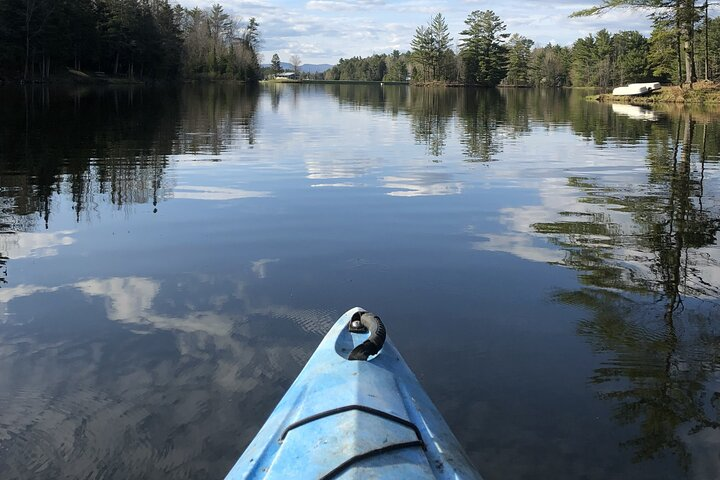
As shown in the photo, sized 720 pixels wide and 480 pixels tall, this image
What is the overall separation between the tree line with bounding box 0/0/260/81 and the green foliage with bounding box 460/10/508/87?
3888cm

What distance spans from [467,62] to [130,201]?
108608 millimetres

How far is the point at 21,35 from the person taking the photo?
2264 inches

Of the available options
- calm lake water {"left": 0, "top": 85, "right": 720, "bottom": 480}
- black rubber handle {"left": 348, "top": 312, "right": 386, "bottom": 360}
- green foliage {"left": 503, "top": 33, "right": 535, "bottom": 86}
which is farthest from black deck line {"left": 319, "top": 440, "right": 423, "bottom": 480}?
green foliage {"left": 503, "top": 33, "right": 535, "bottom": 86}

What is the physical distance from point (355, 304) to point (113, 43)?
255 ft

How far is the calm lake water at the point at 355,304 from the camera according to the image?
3.77 m

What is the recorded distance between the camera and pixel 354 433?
2.53 meters

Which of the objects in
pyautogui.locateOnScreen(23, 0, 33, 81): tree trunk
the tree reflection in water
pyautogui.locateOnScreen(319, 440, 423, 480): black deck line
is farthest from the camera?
pyautogui.locateOnScreen(23, 0, 33, 81): tree trunk

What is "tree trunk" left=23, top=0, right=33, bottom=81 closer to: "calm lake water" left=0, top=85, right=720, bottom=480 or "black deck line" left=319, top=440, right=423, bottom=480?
"calm lake water" left=0, top=85, right=720, bottom=480

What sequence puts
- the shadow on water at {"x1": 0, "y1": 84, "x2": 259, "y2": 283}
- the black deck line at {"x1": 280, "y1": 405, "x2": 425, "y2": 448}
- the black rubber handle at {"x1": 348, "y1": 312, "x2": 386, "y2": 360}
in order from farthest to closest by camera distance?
the shadow on water at {"x1": 0, "y1": 84, "x2": 259, "y2": 283} → the black rubber handle at {"x1": 348, "y1": 312, "x2": 386, "y2": 360} → the black deck line at {"x1": 280, "y1": 405, "x2": 425, "y2": 448}

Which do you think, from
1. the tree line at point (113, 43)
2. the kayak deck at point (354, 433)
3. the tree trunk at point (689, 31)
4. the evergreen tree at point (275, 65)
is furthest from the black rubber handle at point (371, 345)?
the evergreen tree at point (275, 65)

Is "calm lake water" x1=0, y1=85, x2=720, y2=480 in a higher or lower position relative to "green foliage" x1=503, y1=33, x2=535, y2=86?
lower

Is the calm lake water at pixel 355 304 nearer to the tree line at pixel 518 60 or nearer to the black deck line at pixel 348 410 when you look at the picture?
the black deck line at pixel 348 410

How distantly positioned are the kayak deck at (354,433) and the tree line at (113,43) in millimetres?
62123

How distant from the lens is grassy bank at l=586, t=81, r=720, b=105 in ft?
139
